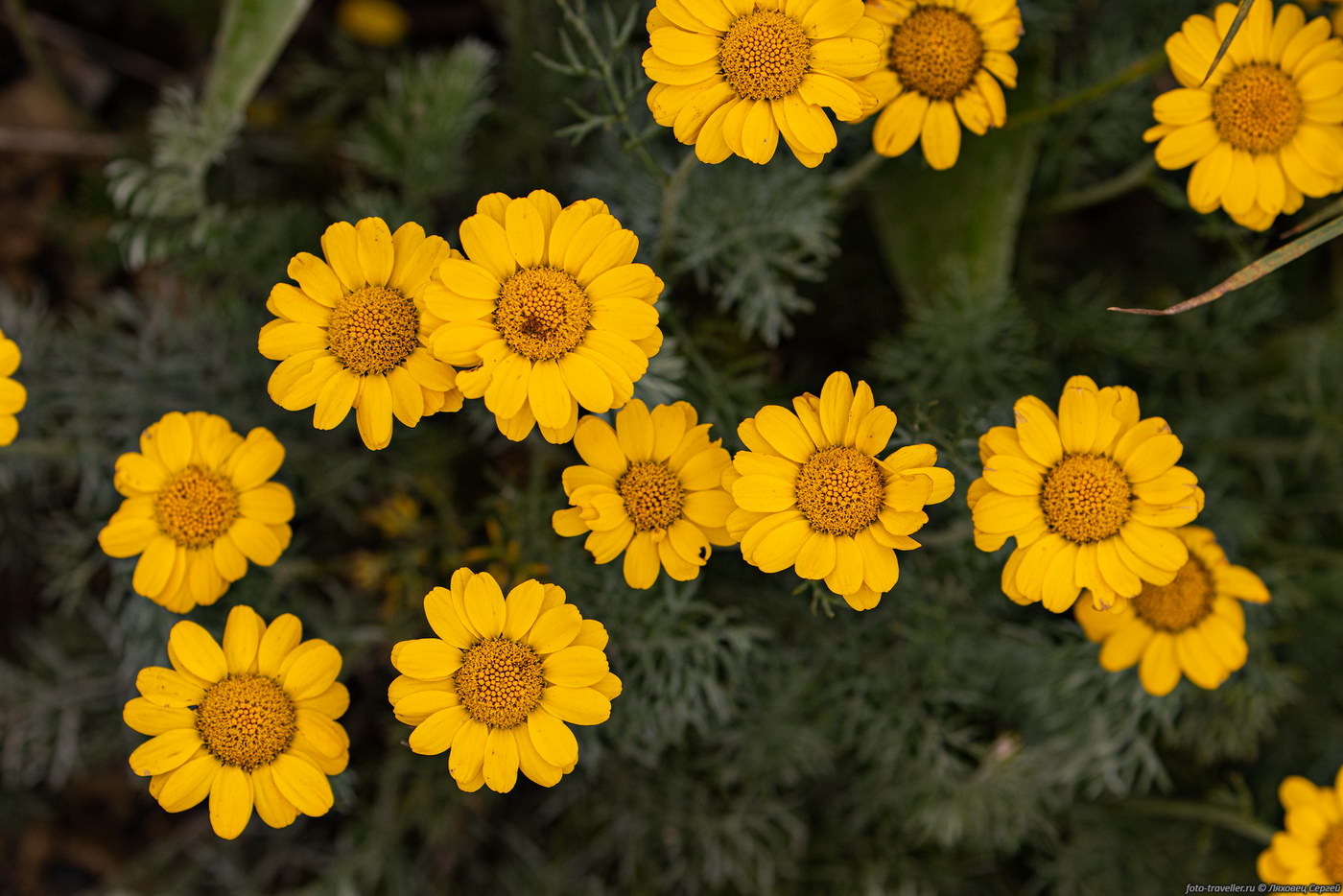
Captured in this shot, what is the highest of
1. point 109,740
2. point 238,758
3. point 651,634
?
point 651,634

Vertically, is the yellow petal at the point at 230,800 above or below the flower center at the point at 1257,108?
below

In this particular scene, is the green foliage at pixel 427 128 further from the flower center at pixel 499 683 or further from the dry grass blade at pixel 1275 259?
the dry grass blade at pixel 1275 259

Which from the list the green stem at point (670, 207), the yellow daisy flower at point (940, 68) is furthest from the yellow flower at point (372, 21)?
the yellow daisy flower at point (940, 68)

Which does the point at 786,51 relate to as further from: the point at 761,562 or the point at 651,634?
the point at 651,634

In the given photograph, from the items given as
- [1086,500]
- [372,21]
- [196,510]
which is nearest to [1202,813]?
[1086,500]

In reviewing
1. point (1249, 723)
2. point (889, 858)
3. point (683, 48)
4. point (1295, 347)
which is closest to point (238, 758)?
point (683, 48)

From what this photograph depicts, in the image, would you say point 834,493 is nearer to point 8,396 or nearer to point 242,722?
point 242,722

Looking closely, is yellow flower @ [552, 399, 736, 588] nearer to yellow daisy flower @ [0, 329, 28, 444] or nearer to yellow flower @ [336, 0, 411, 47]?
yellow daisy flower @ [0, 329, 28, 444]
